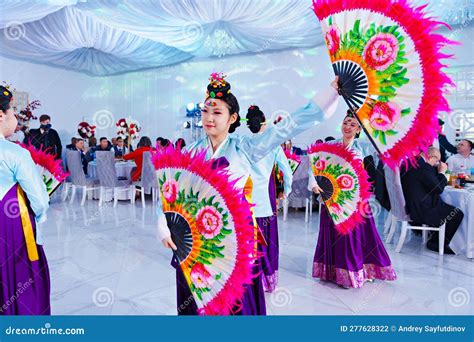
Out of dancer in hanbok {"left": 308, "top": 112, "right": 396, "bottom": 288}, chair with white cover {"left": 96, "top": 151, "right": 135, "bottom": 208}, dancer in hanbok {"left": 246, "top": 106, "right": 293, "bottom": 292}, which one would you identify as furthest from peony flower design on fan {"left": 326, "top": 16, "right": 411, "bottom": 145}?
chair with white cover {"left": 96, "top": 151, "right": 135, "bottom": 208}

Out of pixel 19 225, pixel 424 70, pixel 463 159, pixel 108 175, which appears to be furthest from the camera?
pixel 108 175

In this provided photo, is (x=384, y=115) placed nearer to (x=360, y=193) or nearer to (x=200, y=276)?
(x=200, y=276)

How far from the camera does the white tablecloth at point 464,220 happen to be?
3.78 m

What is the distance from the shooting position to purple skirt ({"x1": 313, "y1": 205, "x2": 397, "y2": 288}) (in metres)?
3.07

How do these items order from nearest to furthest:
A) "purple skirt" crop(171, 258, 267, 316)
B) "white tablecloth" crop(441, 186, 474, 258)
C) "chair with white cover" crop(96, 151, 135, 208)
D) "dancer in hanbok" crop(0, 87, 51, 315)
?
"purple skirt" crop(171, 258, 267, 316) → "dancer in hanbok" crop(0, 87, 51, 315) → "white tablecloth" crop(441, 186, 474, 258) → "chair with white cover" crop(96, 151, 135, 208)

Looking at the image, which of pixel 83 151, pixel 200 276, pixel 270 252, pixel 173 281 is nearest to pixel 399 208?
pixel 270 252

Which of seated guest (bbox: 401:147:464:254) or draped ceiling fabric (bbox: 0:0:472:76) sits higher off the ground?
draped ceiling fabric (bbox: 0:0:472:76)

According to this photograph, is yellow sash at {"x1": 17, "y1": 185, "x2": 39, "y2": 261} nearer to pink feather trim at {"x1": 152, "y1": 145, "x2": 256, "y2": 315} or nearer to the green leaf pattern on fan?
pink feather trim at {"x1": 152, "y1": 145, "x2": 256, "y2": 315}

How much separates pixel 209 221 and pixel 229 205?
11cm

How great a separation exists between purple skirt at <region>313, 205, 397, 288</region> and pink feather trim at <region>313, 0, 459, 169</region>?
194 centimetres

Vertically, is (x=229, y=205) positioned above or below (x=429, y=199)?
above

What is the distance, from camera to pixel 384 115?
129cm
